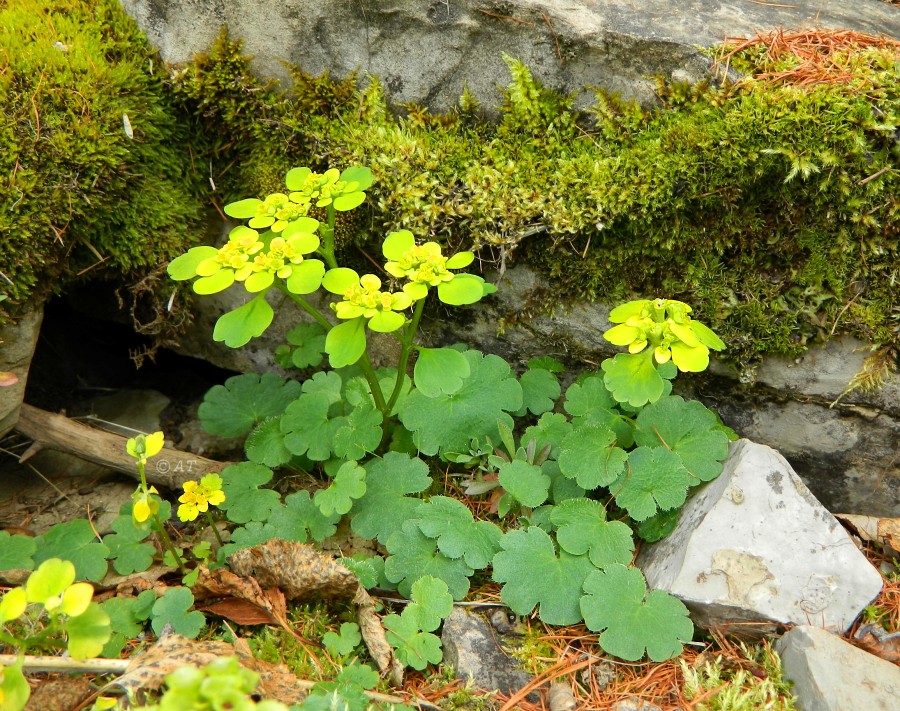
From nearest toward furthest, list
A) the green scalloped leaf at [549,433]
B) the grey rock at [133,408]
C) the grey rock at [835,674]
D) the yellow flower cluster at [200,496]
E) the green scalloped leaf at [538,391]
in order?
the grey rock at [835,674]
the yellow flower cluster at [200,496]
the green scalloped leaf at [549,433]
the green scalloped leaf at [538,391]
the grey rock at [133,408]

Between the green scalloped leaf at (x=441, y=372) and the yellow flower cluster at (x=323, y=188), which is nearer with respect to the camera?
the green scalloped leaf at (x=441, y=372)

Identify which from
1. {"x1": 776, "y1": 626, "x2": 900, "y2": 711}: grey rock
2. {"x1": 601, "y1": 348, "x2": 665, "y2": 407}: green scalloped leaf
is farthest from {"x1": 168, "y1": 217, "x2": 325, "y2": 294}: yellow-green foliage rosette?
{"x1": 776, "y1": 626, "x2": 900, "y2": 711}: grey rock

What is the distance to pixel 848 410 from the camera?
121 inches

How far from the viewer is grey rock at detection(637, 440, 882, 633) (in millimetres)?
2518

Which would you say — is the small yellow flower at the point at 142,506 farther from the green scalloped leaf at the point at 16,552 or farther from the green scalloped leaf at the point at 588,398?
the green scalloped leaf at the point at 588,398

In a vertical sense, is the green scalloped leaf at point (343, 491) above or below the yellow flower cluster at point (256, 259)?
below

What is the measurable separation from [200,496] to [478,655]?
1.21m

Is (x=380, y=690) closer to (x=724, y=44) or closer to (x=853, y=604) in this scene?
(x=853, y=604)

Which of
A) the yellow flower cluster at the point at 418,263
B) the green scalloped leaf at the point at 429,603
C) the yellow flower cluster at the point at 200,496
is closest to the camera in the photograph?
the green scalloped leaf at the point at 429,603

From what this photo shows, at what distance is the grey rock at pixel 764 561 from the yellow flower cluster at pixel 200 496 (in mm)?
1712

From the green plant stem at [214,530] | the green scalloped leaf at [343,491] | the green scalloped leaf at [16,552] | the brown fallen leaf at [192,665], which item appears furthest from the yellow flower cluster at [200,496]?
the green scalloped leaf at [16,552]

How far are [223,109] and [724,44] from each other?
7.39 ft

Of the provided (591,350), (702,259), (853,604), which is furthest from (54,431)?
(853,604)

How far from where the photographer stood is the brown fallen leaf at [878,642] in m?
2.54
